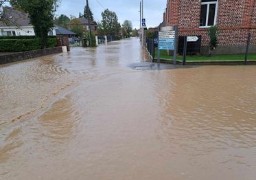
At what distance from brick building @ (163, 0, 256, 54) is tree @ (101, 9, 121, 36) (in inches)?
2585

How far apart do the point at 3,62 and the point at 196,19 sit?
12259mm

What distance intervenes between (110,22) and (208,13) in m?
73.7

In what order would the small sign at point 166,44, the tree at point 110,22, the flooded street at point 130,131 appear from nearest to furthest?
the flooded street at point 130,131
the small sign at point 166,44
the tree at point 110,22

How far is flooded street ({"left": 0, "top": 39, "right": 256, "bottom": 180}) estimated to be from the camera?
3650 millimetres

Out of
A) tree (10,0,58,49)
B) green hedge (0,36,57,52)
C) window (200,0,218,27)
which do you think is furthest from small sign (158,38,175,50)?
green hedge (0,36,57,52)

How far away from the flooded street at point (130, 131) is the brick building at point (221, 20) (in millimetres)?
7392

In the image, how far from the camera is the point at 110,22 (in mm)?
86812

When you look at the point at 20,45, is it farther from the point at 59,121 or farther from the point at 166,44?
the point at 59,121

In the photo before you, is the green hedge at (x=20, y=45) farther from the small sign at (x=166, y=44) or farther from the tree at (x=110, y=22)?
the tree at (x=110, y=22)

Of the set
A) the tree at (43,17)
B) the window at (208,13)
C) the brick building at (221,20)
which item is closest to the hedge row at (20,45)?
the tree at (43,17)

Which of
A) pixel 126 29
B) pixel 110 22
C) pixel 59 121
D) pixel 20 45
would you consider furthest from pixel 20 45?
pixel 126 29

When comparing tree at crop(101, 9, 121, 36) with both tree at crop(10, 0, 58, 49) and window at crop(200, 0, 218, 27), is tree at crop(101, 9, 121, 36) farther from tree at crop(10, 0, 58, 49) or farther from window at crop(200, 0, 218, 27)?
window at crop(200, 0, 218, 27)

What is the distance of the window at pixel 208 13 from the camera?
15859 millimetres

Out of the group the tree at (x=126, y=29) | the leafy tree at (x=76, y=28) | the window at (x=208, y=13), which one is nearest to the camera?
the window at (x=208, y=13)
